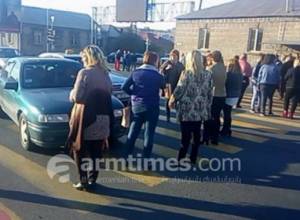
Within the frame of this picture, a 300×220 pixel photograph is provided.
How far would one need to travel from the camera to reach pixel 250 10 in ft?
103

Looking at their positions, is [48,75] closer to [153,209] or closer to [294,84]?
[153,209]

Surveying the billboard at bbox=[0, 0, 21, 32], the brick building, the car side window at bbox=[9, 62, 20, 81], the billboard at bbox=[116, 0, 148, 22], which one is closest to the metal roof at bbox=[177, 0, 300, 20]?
the brick building

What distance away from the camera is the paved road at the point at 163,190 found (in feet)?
14.4

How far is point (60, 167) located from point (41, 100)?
1267mm

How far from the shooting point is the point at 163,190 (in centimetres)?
506

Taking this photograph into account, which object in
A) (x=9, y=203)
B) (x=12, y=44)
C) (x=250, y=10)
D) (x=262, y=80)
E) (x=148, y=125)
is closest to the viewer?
(x=9, y=203)

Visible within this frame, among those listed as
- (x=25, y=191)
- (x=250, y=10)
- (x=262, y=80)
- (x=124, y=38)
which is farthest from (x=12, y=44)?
(x=25, y=191)

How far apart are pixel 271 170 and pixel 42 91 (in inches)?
168

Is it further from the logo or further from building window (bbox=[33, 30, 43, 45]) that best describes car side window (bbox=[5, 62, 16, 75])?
building window (bbox=[33, 30, 43, 45])

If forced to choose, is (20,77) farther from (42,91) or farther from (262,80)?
(262,80)

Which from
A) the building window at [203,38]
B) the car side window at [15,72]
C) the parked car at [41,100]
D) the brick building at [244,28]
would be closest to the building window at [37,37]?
the brick building at [244,28]

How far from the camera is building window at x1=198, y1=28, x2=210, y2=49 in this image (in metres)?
34.3

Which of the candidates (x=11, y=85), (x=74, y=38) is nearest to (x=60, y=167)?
(x=11, y=85)

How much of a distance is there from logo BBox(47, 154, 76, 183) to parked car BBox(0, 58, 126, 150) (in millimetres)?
256
